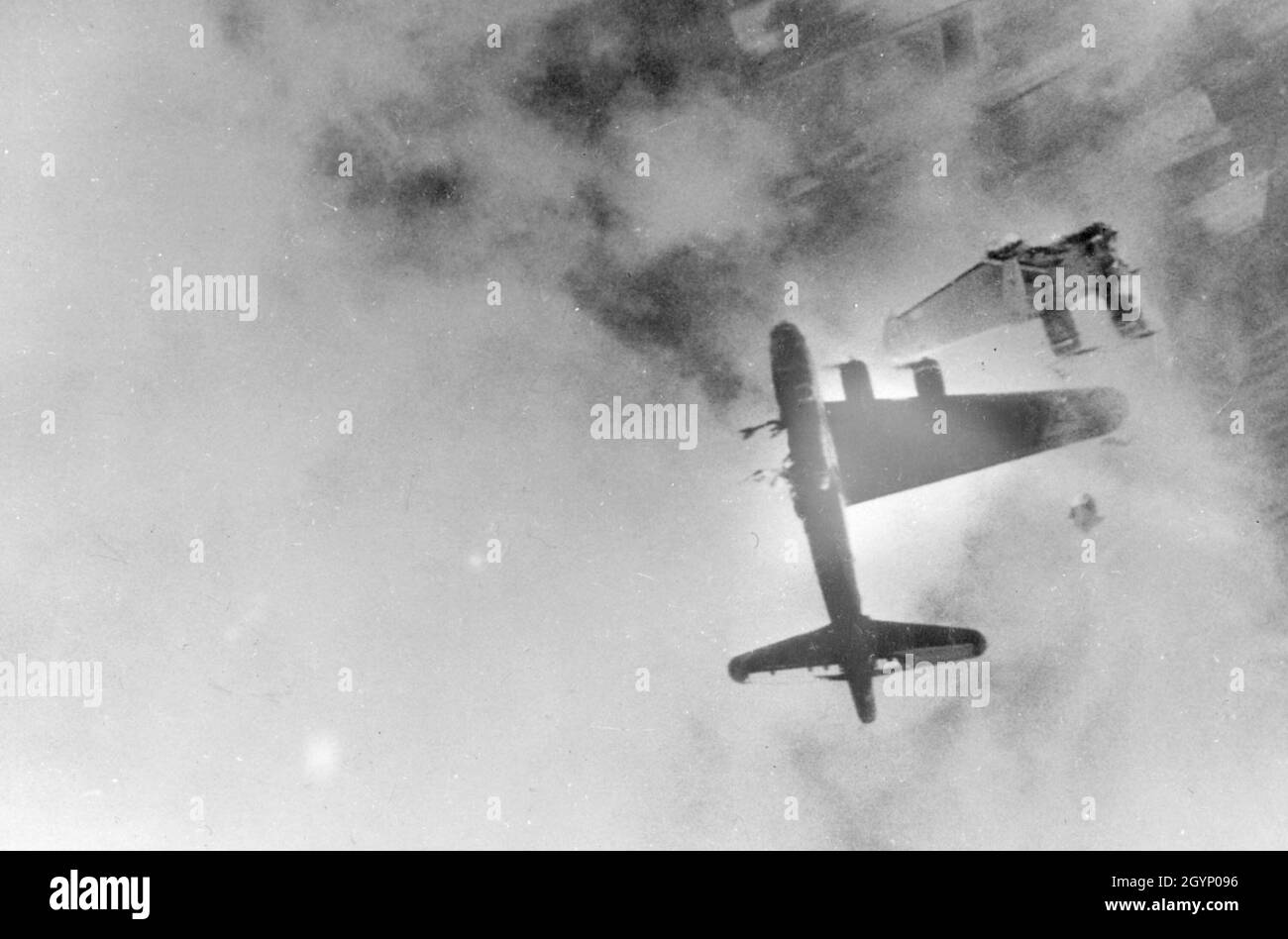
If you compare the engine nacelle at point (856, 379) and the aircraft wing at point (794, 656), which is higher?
the engine nacelle at point (856, 379)

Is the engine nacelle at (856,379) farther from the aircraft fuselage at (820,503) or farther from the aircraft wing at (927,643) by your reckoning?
the aircraft wing at (927,643)

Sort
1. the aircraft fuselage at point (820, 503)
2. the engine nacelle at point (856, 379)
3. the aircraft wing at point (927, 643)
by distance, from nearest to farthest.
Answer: the aircraft fuselage at point (820, 503) < the aircraft wing at point (927, 643) < the engine nacelle at point (856, 379)

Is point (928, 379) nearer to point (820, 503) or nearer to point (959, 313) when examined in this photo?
point (959, 313)

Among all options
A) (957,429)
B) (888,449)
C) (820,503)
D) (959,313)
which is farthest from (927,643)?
(959,313)

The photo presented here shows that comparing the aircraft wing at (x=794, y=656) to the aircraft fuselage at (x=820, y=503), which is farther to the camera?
the aircraft wing at (x=794, y=656)

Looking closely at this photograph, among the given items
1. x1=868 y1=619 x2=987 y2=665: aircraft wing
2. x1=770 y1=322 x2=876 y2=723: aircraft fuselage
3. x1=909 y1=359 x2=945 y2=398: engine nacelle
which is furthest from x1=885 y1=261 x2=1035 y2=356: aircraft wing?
x1=868 y1=619 x2=987 y2=665: aircraft wing

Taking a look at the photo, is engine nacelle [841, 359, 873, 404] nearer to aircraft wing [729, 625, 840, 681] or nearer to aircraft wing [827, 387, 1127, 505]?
aircraft wing [827, 387, 1127, 505]

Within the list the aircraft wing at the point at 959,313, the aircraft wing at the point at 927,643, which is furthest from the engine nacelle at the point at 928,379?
the aircraft wing at the point at 927,643
